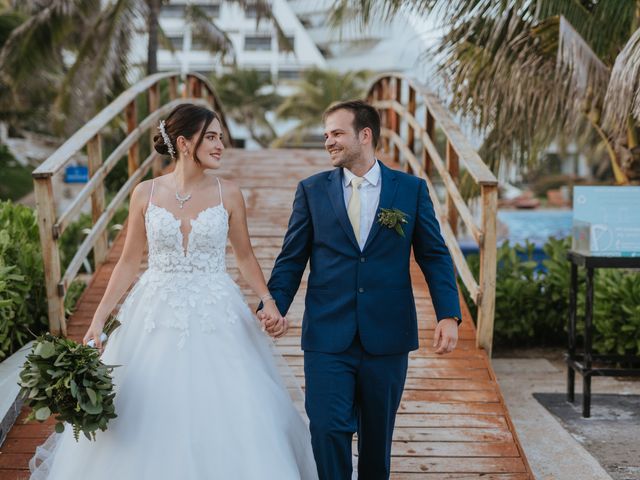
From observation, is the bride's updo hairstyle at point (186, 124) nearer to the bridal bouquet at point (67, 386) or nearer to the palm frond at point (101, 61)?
the bridal bouquet at point (67, 386)

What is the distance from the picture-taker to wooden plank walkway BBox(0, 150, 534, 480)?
4051 millimetres

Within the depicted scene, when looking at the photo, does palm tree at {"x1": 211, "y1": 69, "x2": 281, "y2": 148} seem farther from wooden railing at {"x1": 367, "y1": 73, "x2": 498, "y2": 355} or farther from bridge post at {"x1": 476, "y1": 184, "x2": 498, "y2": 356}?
bridge post at {"x1": 476, "y1": 184, "x2": 498, "y2": 356}

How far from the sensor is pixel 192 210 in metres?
3.54

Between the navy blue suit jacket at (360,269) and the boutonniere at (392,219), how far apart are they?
0.14ft

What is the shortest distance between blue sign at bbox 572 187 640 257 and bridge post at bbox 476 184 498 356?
69cm

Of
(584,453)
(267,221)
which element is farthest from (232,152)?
(584,453)

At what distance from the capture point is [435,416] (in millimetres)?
4523

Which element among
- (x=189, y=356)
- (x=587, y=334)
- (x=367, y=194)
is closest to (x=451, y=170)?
(x=587, y=334)

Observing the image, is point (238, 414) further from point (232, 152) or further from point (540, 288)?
point (232, 152)

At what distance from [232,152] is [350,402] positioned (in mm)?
8417

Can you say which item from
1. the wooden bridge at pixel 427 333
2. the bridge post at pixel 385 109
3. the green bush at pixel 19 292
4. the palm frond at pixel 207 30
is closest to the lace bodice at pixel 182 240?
the wooden bridge at pixel 427 333

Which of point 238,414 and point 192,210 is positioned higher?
point 192,210

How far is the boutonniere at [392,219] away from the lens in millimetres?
3332

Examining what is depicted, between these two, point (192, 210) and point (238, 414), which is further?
point (192, 210)
